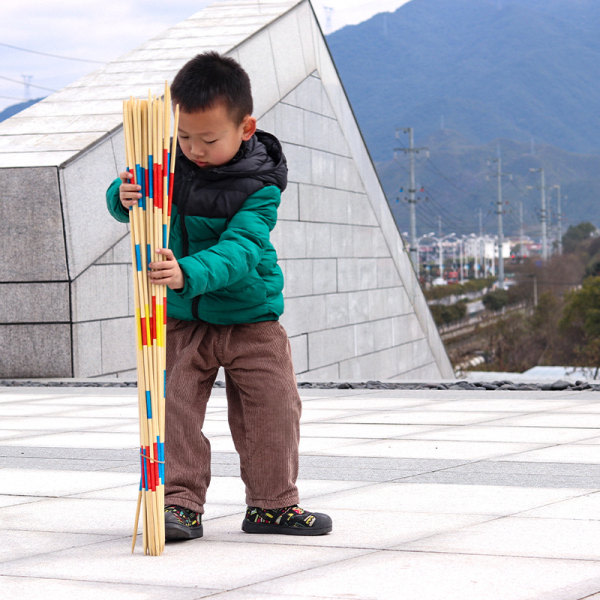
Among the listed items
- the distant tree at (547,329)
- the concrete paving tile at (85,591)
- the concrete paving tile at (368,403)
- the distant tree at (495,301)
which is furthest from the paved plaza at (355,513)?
the distant tree at (495,301)

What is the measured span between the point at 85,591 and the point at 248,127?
156cm

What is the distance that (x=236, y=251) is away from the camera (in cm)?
324

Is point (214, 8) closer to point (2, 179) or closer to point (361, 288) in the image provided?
point (361, 288)

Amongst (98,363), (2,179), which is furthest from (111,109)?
(98,363)

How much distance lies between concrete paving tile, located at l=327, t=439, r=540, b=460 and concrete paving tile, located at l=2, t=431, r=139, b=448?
121cm

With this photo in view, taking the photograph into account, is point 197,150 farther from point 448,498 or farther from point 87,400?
point 87,400

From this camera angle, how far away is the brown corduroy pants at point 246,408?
3.46 m

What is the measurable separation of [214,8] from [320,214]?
337 centimetres

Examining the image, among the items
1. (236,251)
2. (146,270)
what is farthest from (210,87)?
(146,270)

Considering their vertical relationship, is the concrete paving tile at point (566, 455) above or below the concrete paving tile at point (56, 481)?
below

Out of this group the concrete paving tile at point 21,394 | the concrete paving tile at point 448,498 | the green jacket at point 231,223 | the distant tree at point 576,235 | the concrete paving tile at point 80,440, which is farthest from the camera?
the distant tree at point 576,235

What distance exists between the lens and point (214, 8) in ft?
50.3

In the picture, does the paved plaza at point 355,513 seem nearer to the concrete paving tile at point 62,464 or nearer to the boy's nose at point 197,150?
the concrete paving tile at point 62,464

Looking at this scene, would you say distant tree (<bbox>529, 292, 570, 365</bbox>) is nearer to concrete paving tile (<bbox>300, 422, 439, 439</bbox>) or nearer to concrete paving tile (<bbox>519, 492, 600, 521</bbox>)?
concrete paving tile (<bbox>300, 422, 439, 439</bbox>)
